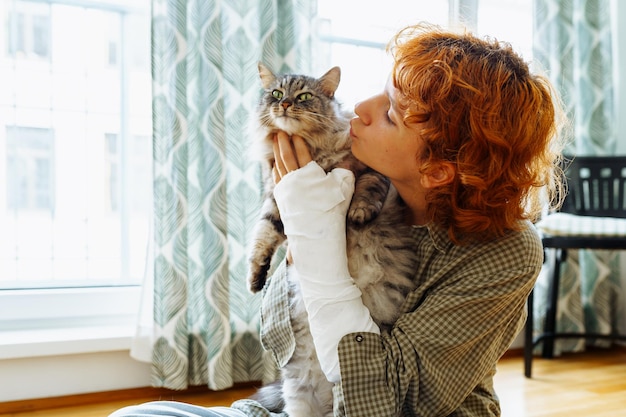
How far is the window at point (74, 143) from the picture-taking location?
2.29 m

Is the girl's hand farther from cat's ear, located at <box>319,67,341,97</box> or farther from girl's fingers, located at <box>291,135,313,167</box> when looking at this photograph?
cat's ear, located at <box>319,67,341,97</box>

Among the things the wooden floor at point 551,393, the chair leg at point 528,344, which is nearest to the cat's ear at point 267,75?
the wooden floor at point 551,393

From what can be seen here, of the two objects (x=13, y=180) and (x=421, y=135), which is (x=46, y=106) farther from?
(x=421, y=135)

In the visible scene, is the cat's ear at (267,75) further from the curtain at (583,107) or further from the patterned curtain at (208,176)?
the curtain at (583,107)

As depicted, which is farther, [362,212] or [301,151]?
[301,151]

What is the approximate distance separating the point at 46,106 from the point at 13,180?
356 mm

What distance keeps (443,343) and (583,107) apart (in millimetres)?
2507

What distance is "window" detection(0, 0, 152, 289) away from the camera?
2.29 meters

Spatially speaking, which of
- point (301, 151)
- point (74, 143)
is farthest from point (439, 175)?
point (74, 143)

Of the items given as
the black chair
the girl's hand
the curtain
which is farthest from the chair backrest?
the girl's hand

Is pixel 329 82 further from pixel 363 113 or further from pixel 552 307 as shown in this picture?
pixel 552 307

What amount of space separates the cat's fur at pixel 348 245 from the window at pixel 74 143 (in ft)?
4.10

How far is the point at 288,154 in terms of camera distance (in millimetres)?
1220

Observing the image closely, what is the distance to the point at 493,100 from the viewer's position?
0.95 metres
